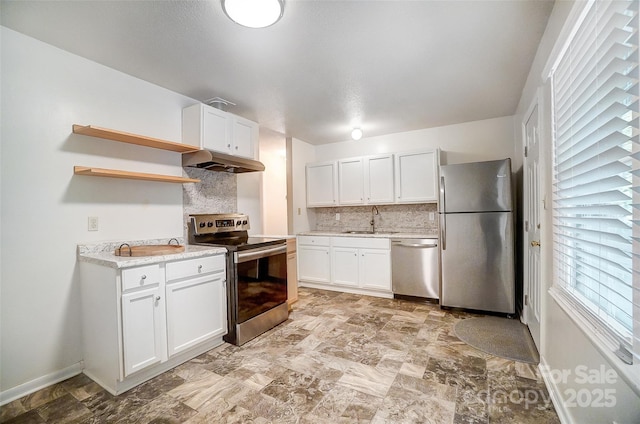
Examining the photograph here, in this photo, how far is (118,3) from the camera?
1656 millimetres

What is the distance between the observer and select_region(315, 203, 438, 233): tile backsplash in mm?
4192

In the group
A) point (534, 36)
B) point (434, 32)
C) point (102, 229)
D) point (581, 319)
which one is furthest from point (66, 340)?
point (534, 36)

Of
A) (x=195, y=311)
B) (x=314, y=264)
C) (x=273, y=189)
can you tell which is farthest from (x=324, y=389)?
Result: (x=273, y=189)

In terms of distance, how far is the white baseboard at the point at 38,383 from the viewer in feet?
6.03

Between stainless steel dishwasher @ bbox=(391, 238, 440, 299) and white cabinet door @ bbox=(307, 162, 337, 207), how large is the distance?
1.32m

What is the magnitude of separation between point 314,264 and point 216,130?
2439mm

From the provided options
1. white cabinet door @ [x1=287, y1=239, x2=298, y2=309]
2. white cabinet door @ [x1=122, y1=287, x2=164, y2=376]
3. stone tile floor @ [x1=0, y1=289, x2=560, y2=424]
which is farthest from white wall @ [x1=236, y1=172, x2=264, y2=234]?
white cabinet door @ [x1=122, y1=287, x2=164, y2=376]

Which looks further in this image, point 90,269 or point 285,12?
point 90,269

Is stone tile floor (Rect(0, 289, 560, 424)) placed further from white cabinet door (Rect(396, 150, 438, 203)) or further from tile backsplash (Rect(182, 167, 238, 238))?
white cabinet door (Rect(396, 150, 438, 203))

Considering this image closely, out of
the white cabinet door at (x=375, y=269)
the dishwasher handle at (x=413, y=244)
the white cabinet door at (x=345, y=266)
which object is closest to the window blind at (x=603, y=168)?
the dishwasher handle at (x=413, y=244)

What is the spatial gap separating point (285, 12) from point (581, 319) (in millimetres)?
2241

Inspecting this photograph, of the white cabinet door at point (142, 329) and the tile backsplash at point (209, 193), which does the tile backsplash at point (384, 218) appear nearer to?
the tile backsplash at point (209, 193)

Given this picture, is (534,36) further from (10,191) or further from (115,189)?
(10,191)

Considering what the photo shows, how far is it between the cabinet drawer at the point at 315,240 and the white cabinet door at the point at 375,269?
56 cm
